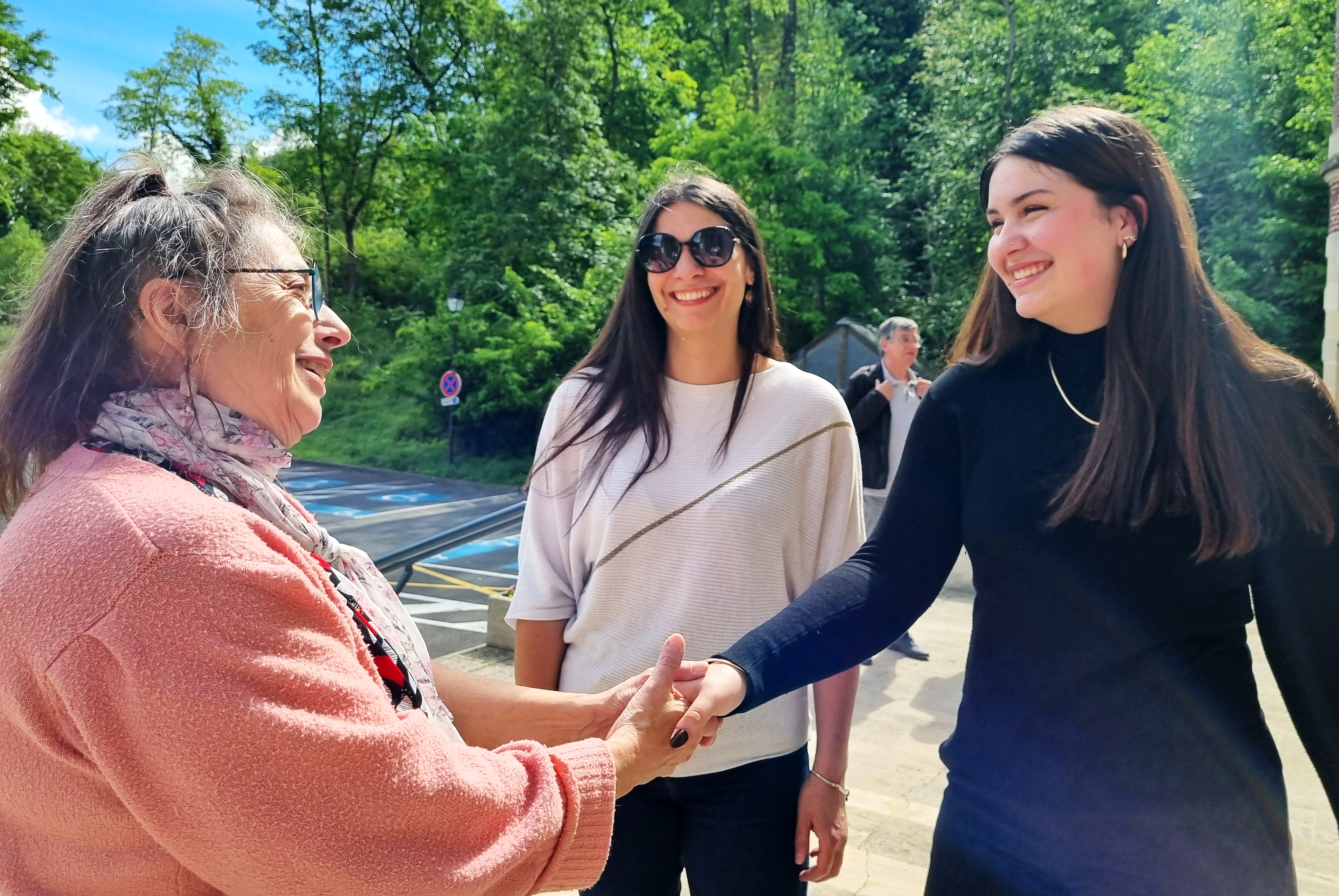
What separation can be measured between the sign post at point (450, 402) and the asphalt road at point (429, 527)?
104cm

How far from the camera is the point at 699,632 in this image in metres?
1.98

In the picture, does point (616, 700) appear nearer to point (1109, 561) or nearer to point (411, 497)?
point (1109, 561)

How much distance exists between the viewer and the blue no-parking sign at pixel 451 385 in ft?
77.0

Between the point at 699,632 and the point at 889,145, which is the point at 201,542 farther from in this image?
the point at 889,145

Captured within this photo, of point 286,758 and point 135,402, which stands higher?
point 135,402

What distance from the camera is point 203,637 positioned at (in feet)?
3.34

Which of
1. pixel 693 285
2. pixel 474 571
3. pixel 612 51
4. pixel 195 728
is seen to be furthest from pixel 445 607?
pixel 612 51

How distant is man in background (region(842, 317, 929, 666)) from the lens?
6016 mm

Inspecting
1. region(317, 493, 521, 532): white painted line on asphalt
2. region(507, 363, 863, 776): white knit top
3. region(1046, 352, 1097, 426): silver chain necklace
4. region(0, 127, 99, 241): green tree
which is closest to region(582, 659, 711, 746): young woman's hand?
region(507, 363, 863, 776): white knit top

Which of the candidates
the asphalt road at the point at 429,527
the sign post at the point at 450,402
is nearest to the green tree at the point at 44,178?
the asphalt road at the point at 429,527

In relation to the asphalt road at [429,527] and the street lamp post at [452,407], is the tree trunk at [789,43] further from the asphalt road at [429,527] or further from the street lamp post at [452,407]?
the asphalt road at [429,527]

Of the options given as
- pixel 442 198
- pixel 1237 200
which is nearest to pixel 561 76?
pixel 442 198

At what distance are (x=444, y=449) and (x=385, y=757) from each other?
25.8 metres

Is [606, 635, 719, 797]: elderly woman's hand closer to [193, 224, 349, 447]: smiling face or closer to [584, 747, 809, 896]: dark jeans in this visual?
[584, 747, 809, 896]: dark jeans
